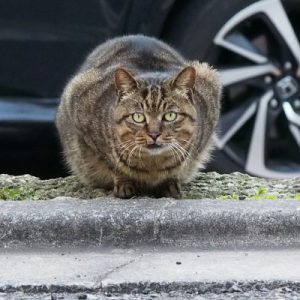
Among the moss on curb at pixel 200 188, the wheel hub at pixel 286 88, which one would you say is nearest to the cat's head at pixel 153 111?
the moss on curb at pixel 200 188

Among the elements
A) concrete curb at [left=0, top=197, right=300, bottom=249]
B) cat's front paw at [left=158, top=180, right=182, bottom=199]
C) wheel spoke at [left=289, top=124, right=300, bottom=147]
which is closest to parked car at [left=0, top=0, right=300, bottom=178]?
wheel spoke at [left=289, top=124, right=300, bottom=147]

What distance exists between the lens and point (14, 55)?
428 cm

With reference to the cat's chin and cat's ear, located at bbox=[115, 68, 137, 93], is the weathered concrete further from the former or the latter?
cat's ear, located at bbox=[115, 68, 137, 93]

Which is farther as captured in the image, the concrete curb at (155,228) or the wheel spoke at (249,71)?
the wheel spoke at (249,71)

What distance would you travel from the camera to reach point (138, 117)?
380 centimetres

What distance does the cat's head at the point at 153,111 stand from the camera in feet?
12.4

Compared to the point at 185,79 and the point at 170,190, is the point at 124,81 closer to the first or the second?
the point at 185,79

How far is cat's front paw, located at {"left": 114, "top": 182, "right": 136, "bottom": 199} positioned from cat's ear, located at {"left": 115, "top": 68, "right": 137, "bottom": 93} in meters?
0.44

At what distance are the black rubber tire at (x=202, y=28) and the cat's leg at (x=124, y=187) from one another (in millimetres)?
657

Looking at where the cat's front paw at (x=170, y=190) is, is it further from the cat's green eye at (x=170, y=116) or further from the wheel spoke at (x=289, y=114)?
the wheel spoke at (x=289, y=114)

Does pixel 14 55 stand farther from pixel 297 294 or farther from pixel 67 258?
pixel 297 294

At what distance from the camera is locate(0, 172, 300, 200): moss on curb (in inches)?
168

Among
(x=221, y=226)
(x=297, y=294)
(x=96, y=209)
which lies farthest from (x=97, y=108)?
(x=297, y=294)

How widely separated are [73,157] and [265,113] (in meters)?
0.97
